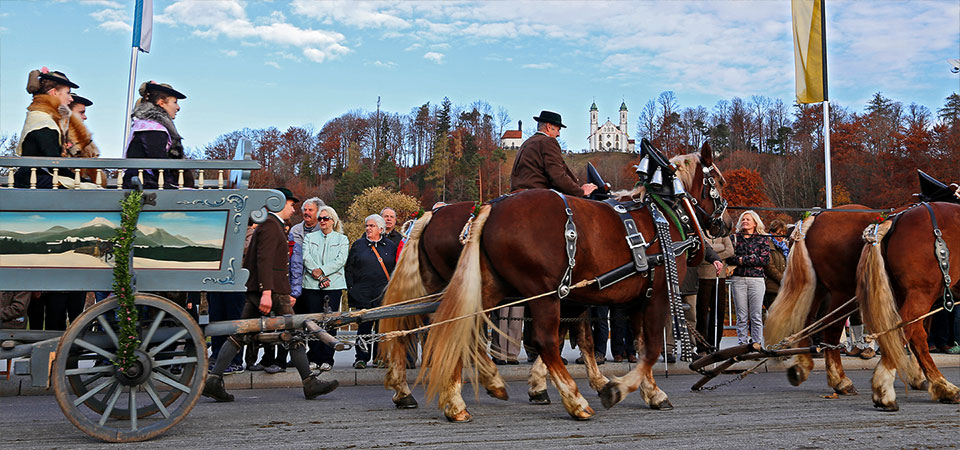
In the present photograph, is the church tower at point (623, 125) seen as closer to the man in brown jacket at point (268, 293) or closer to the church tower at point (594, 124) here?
the church tower at point (594, 124)

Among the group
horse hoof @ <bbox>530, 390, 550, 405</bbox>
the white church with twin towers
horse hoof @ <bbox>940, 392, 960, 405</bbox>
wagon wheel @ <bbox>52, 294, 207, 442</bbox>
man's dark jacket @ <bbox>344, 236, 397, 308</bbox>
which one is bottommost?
horse hoof @ <bbox>530, 390, 550, 405</bbox>

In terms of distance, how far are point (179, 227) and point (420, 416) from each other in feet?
7.72

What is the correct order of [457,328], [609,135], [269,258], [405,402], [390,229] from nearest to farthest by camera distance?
[457,328] → [405,402] → [269,258] → [390,229] → [609,135]

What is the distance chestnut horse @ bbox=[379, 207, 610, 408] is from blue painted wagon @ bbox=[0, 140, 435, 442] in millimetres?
1201

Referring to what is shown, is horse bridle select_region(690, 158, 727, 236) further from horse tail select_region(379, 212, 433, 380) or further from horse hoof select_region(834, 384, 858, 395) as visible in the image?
horse tail select_region(379, 212, 433, 380)

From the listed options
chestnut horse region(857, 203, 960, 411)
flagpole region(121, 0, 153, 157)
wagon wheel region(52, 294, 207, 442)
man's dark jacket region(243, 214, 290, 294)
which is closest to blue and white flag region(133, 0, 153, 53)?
flagpole region(121, 0, 153, 157)

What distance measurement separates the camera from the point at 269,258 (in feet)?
24.2

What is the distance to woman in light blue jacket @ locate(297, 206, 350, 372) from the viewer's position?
9.35 metres

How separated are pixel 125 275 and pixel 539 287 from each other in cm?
295

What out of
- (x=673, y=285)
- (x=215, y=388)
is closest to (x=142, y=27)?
(x=215, y=388)

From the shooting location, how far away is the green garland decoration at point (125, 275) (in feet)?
17.2

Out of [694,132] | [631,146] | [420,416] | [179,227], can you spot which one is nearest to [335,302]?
[420,416]

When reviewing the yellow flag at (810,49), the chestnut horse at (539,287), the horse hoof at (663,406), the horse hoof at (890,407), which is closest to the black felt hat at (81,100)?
the chestnut horse at (539,287)

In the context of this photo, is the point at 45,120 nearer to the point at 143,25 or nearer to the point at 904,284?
the point at 143,25
